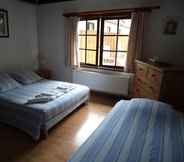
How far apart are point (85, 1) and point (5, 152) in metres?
3.44

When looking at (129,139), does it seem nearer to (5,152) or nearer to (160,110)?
(160,110)

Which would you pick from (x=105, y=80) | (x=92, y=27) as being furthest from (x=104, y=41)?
(x=105, y=80)

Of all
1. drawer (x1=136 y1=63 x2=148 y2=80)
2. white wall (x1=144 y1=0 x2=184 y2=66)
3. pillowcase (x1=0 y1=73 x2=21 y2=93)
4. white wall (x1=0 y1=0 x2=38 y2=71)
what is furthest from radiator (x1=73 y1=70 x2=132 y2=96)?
pillowcase (x1=0 y1=73 x2=21 y2=93)

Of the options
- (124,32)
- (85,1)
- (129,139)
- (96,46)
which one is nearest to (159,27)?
(124,32)

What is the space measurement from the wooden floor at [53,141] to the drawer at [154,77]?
1140mm

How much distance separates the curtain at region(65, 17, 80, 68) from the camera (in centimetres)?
382

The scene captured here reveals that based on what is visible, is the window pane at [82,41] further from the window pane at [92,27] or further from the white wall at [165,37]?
the white wall at [165,37]

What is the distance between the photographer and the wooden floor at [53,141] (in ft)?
6.16

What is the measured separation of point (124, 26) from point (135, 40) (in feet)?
1.64

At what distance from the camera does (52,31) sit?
168 inches

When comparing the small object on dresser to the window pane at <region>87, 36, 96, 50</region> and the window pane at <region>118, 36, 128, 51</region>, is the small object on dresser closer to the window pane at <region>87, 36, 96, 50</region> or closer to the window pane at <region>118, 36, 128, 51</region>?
the window pane at <region>87, 36, 96, 50</region>

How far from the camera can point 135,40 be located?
3.25 m

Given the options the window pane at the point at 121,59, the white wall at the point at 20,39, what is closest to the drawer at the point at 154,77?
the window pane at the point at 121,59

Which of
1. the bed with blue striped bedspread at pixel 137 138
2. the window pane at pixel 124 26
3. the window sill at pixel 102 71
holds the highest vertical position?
the window pane at pixel 124 26
